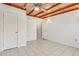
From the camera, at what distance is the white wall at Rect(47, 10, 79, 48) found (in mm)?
4504

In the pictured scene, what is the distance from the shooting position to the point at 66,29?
5.09 metres

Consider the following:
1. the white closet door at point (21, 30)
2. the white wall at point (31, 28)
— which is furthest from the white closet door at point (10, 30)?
the white wall at point (31, 28)

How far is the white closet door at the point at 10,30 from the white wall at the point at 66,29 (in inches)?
113

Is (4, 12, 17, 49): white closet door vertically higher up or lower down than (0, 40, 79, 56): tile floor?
higher up

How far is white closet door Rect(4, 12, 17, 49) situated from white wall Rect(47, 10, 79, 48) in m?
2.88

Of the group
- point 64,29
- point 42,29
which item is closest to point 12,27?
point 64,29

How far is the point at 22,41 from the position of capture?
4.61 meters

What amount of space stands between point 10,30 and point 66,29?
314 centimetres

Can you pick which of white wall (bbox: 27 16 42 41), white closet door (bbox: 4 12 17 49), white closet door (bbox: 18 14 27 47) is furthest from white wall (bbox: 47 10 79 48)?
white closet door (bbox: 4 12 17 49)

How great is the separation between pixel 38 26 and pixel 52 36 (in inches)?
80.0

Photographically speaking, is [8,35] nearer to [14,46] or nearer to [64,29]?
[14,46]

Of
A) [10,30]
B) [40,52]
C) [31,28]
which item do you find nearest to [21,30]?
[10,30]

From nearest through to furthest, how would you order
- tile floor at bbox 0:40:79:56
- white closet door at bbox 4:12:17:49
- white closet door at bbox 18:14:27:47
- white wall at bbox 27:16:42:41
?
1. tile floor at bbox 0:40:79:56
2. white closet door at bbox 4:12:17:49
3. white closet door at bbox 18:14:27:47
4. white wall at bbox 27:16:42:41

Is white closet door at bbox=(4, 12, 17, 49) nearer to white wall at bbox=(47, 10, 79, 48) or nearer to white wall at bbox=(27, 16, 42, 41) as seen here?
white wall at bbox=(27, 16, 42, 41)
